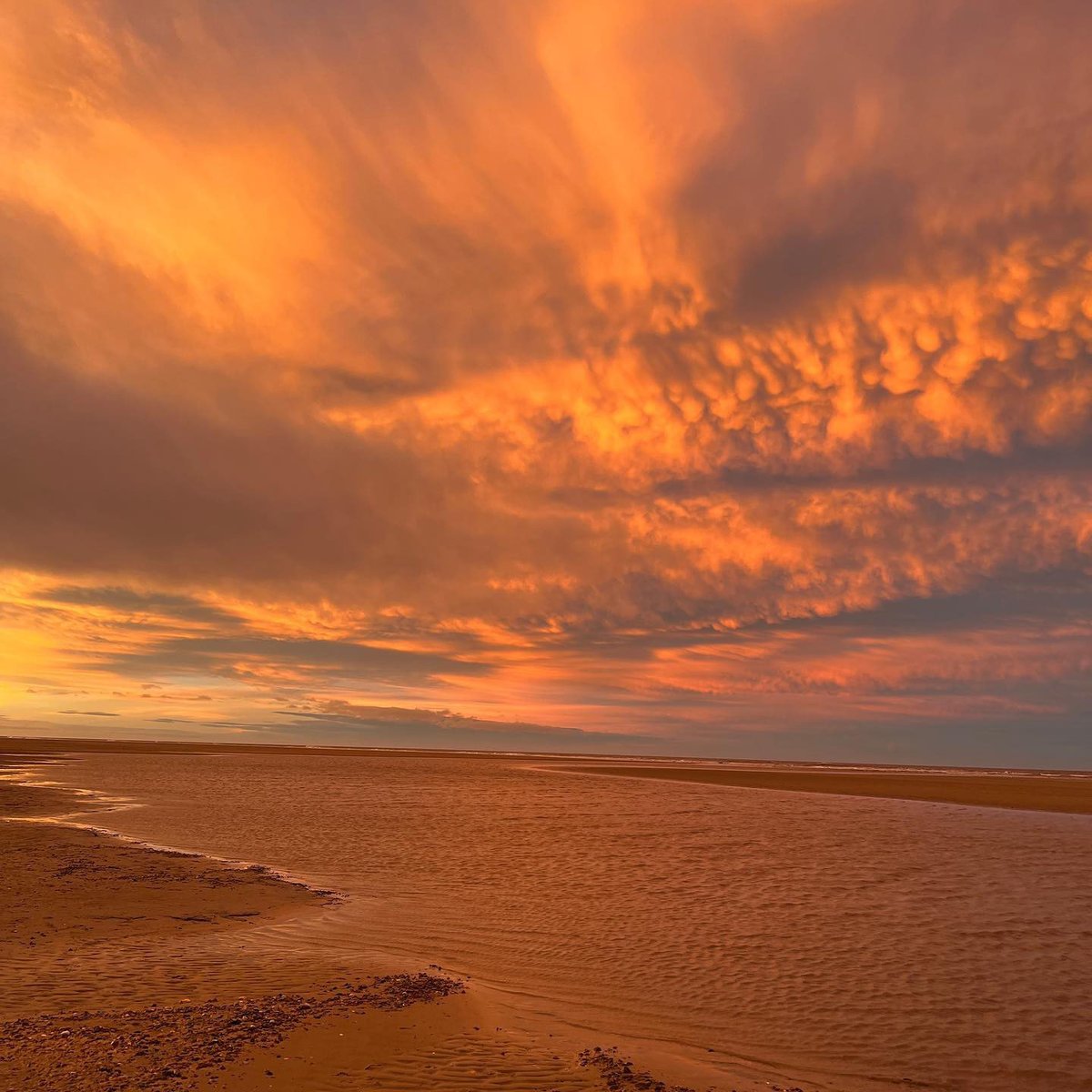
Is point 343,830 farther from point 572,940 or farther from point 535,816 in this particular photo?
point 572,940

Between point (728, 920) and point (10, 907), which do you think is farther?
point (728, 920)

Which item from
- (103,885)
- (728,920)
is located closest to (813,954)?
(728,920)

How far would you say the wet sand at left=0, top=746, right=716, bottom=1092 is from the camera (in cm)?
991

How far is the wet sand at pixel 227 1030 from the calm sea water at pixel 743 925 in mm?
1588

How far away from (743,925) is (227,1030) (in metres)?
12.7

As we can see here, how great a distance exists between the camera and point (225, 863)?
2670 centimetres

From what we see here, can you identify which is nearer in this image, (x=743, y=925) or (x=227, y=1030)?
(x=227, y=1030)

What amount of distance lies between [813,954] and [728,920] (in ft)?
10.5

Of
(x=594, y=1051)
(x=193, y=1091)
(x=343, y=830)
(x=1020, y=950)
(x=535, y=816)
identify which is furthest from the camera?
(x=535, y=816)

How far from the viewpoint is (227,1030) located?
36.9 feet

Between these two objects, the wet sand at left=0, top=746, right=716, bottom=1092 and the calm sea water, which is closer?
the wet sand at left=0, top=746, right=716, bottom=1092

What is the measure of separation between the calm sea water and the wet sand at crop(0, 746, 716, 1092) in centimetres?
159

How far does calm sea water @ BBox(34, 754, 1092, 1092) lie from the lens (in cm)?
1288

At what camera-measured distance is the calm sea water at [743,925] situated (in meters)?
12.9
